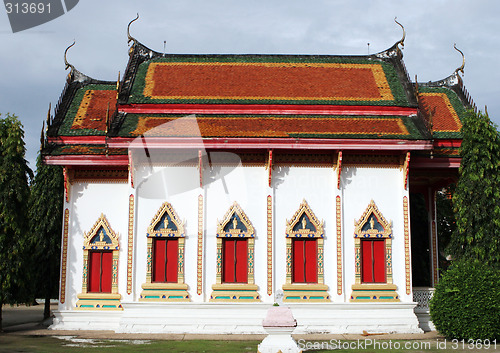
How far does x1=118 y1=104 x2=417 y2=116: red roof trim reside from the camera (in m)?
17.9

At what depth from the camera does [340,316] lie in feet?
52.0

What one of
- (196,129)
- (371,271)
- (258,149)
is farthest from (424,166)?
(196,129)

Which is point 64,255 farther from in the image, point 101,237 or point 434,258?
point 434,258

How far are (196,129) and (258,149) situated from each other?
1.93 m

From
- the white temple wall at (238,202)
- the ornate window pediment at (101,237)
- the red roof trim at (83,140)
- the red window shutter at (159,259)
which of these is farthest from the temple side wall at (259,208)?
the red roof trim at (83,140)

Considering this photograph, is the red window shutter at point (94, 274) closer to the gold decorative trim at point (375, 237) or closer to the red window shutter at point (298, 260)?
the red window shutter at point (298, 260)

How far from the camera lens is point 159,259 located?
53.8 ft

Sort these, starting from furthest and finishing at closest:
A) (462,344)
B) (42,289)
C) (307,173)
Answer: (42,289) → (307,173) → (462,344)

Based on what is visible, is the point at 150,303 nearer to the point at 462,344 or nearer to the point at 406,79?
the point at 462,344

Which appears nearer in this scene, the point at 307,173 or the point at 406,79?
the point at 307,173

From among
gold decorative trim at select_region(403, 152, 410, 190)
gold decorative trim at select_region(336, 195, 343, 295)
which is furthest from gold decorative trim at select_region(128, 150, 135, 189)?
gold decorative trim at select_region(403, 152, 410, 190)

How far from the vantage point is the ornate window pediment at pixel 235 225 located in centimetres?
1638

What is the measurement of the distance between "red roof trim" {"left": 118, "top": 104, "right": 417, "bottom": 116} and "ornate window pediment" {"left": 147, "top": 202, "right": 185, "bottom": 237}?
3.29 meters

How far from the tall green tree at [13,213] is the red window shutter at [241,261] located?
611 centimetres
